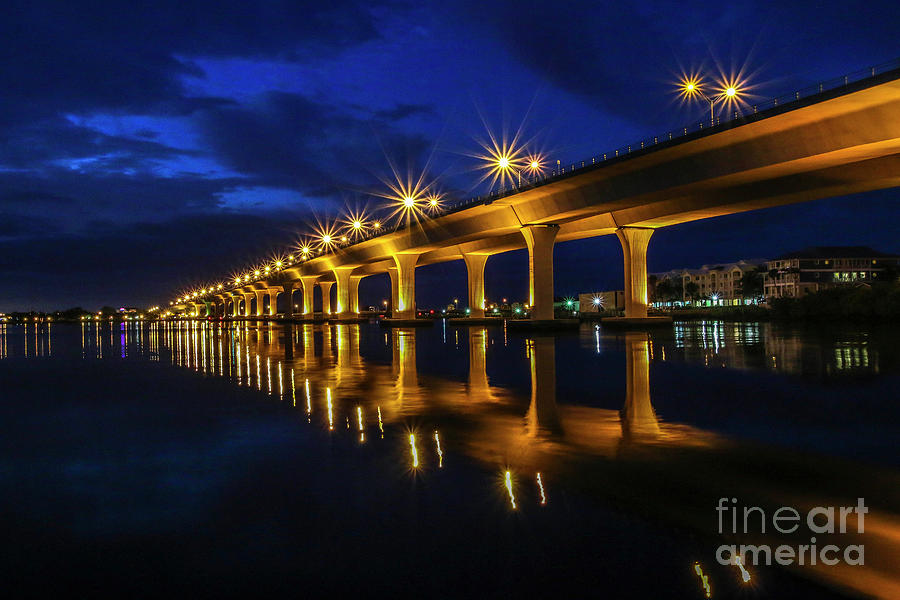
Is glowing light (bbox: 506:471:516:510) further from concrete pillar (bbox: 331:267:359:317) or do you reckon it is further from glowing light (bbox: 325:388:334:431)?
concrete pillar (bbox: 331:267:359:317)

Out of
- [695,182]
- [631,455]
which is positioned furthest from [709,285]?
[631,455]

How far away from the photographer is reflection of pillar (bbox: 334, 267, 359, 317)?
104m

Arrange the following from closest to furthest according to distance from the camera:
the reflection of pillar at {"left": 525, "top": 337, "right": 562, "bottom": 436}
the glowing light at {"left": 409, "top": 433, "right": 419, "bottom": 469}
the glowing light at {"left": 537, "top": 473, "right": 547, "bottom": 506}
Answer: the glowing light at {"left": 537, "top": 473, "right": 547, "bottom": 506} → the glowing light at {"left": 409, "top": 433, "right": 419, "bottom": 469} → the reflection of pillar at {"left": 525, "top": 337, "right": 562, "bottom": 436}

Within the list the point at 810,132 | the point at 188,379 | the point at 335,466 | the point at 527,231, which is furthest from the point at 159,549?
the point at 527,231

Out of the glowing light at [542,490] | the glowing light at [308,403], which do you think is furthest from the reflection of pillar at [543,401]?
the glowing light at [308,403]

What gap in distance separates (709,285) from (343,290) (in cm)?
11554

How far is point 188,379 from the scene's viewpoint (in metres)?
19.5

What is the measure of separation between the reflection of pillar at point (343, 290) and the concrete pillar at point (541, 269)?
5488cm

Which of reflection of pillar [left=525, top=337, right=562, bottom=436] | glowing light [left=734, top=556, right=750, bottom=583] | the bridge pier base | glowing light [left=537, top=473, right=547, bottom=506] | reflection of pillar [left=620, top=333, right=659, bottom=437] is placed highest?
the bridge pier base

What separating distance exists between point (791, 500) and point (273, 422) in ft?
27.1

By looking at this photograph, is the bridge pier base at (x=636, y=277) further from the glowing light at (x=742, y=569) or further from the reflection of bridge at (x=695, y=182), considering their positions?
the glowing light at (x=742, y=569)

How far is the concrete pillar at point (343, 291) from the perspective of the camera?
103812 millimetres

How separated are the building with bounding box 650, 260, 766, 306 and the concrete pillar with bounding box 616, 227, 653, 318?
104848 mm

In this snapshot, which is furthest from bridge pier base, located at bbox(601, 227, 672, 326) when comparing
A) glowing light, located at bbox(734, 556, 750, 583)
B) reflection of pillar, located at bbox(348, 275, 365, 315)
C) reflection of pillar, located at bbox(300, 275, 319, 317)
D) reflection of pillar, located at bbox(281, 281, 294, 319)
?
reflection of pillar, located at bbox(281, 281, 294, 319)
